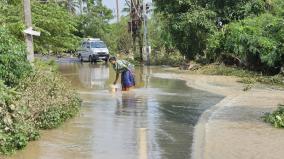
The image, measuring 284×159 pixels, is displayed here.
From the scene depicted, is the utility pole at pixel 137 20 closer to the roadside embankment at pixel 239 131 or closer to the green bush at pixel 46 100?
the roadside embankment at pixel 239 131

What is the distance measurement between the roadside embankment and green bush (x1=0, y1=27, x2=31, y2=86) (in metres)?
3.85

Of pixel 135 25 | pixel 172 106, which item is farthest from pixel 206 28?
pixel 172 106

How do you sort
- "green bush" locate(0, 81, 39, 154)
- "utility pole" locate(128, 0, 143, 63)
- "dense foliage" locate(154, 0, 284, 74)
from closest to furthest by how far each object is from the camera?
"green bush" locate(0, 81, 39, 154) → "dense foliage" locate(154, 0, 284, 74) → "utility pole" locate(128, 0, 143, 63)

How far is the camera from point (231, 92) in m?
20.2

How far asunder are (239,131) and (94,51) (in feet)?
115

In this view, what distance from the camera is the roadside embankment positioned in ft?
30.7

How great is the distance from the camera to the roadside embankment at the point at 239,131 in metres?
9.35

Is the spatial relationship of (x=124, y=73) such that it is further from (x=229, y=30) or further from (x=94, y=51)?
(x=94, y=51)

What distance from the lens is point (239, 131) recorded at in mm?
11328

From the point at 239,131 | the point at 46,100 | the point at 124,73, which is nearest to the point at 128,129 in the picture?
the point at 46,100

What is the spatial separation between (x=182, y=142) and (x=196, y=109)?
15.9 ft

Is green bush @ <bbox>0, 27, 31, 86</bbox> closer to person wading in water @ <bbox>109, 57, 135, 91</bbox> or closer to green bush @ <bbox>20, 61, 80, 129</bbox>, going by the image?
green bush @ <bbox>20, 61, 80, 129</bbox>

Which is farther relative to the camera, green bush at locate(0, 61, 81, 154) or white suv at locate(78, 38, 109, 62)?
white suv at locate(78, 38, 109, 62)

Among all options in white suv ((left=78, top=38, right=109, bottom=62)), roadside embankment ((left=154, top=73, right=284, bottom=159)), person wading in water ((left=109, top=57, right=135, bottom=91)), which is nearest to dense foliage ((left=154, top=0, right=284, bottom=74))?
roadside embankment ((left=154, top=73, right=284, bottom=159))
